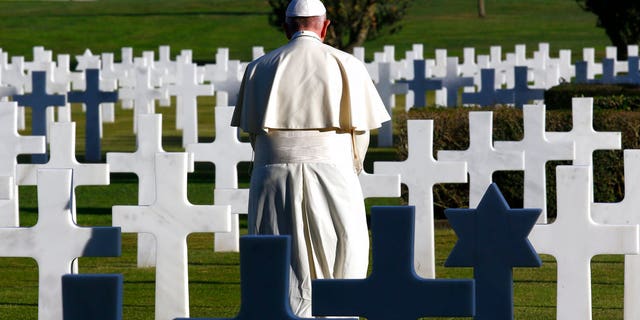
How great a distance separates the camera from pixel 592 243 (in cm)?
613

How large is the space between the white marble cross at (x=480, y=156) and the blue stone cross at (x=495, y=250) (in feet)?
15.7

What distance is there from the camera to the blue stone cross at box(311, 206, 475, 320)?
3877 mm

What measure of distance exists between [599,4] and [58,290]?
29745mm

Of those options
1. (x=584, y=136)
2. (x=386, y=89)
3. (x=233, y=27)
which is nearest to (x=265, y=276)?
(x=584, y=136)

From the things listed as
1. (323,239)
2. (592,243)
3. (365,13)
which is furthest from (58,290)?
(365,13)

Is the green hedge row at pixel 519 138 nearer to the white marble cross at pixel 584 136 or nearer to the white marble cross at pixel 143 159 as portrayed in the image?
the white marble cross at pixel 584 136

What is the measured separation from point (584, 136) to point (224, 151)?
214 cm

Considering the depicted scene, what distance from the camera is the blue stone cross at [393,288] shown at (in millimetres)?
3877

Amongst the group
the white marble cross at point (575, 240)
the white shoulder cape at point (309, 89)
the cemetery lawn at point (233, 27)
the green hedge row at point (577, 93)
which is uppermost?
the cemetery lawn at point (233, 27)

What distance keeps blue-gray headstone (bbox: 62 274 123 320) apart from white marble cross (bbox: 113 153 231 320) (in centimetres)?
288

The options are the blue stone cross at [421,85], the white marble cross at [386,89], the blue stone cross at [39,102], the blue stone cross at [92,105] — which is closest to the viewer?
the blue stone cross at [39,102]

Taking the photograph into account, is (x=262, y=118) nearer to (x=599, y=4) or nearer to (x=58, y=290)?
(x=58, y=290)

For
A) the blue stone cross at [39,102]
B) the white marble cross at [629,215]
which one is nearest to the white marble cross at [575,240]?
the white marble cross at [629,215]

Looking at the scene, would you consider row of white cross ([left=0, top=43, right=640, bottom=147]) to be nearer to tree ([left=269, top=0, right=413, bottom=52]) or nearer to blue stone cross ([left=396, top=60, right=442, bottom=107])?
blue stone cross ([left=396, top=60, right=442, bottom=107])
